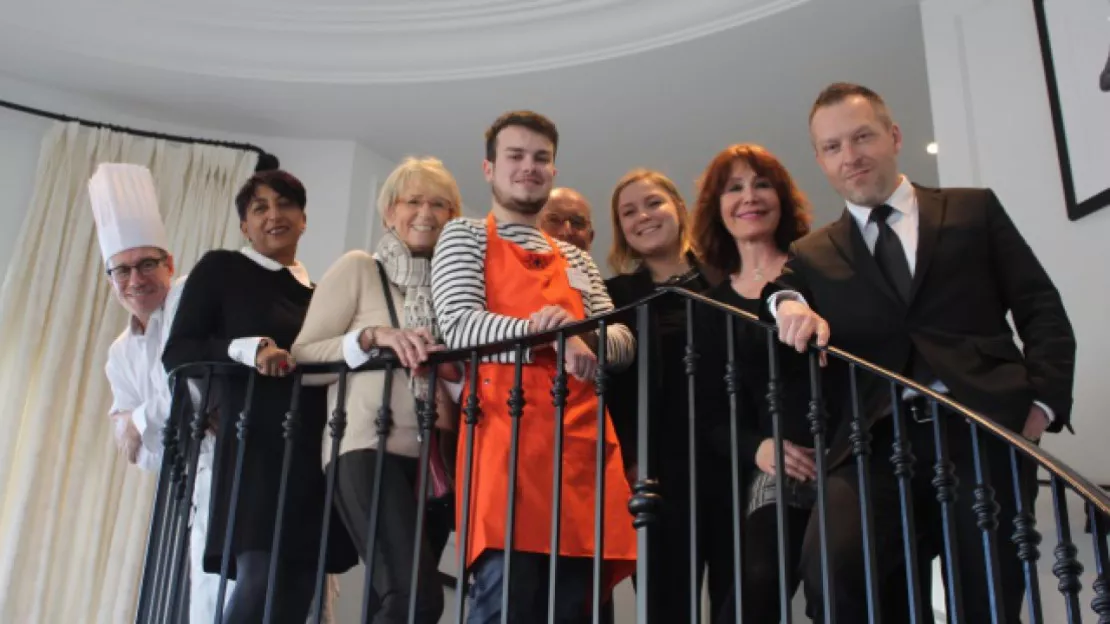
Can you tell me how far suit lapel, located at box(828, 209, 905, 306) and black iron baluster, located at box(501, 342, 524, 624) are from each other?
75 centimetres

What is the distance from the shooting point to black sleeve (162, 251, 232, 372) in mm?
2887

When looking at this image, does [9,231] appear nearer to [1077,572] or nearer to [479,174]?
[479,174]

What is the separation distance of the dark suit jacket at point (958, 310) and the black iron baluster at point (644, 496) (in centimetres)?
36

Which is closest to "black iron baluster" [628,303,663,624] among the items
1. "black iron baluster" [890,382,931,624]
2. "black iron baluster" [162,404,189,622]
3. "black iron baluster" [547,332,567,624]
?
"black iron baluster" [547,332,567,624]

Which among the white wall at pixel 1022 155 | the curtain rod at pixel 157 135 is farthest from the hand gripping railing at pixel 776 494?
the curtain rod at pixel 157 135

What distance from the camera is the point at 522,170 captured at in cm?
266

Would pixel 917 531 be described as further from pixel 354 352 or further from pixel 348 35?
pixel 348 35

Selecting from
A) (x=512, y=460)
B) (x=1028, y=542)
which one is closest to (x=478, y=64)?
(x=512, y=460)

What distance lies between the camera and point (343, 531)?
9.20 ft

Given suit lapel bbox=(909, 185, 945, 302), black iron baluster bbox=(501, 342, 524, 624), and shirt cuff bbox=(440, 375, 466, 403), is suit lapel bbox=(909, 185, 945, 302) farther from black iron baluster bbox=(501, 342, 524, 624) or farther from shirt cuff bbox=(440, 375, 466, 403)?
shirt cuff bbox=(440, 375, 466, 403)

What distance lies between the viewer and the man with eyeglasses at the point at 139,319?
328cm

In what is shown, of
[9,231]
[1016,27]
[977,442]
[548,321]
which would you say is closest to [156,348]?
[548,321]

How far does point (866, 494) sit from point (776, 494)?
0.30m

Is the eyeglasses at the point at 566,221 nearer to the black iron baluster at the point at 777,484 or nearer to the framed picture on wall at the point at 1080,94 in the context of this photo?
the black iron baluster at the point at 777,484
